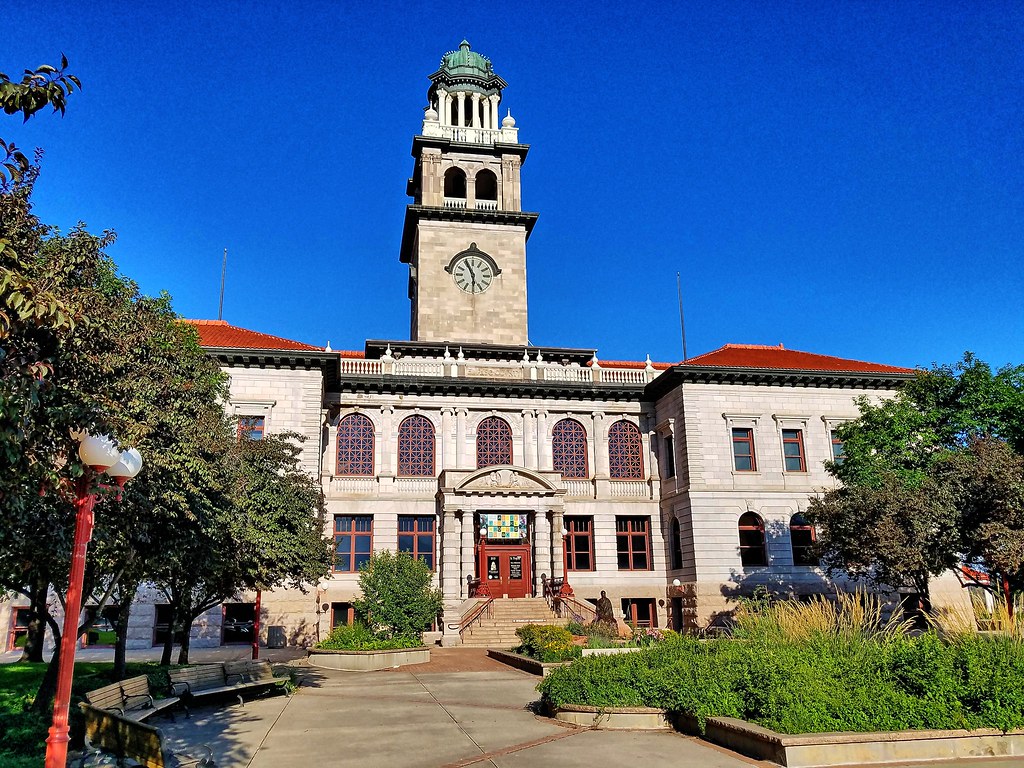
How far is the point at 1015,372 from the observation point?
27.1 meters

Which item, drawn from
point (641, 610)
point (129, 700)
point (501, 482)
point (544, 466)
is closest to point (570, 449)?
point (544, 466)

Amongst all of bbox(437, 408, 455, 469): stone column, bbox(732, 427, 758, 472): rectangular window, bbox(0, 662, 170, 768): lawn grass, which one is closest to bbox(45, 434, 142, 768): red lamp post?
bbox(0, 662, 170, 768): lawn grass

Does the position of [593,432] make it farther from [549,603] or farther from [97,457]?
[97,457]

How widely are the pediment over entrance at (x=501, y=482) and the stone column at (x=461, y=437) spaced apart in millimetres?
1988

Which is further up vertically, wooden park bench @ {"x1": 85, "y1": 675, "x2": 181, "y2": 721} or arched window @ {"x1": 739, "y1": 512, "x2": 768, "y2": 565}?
arched window @ {"x1": 739, "y1": 512, "x2": 768, "y2": 565}

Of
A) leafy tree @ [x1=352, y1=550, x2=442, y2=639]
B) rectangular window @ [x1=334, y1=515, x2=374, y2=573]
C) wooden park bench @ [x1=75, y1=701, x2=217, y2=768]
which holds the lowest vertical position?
wooden park bench @ [x1=75, y1=701, x2=217, y2=768]

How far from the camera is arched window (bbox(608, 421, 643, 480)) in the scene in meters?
38.1

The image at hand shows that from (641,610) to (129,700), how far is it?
27.9m

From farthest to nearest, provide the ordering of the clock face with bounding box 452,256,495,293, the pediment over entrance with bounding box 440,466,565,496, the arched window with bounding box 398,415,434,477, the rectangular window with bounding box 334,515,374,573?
the clock face with bounding box 452,256,495,293 < the arched window with bounding box 398,415,434,477 < the rectangular window with bounding box 334,515,374,573 < the pediment over entrance with bounding box 440,466,565,496

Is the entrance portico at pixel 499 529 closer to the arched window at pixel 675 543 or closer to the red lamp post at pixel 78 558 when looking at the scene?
the arched window at pixel 675 543

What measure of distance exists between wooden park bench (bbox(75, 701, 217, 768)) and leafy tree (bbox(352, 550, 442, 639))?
50.1 feet

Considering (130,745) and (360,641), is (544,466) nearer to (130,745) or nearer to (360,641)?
(360,641)

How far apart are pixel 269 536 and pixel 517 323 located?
25489 mm

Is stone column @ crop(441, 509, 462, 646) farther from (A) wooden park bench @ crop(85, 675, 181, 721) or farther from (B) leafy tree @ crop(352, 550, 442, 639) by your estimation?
(A) wooden park bench @ crop(85, 675, 181, 721)
